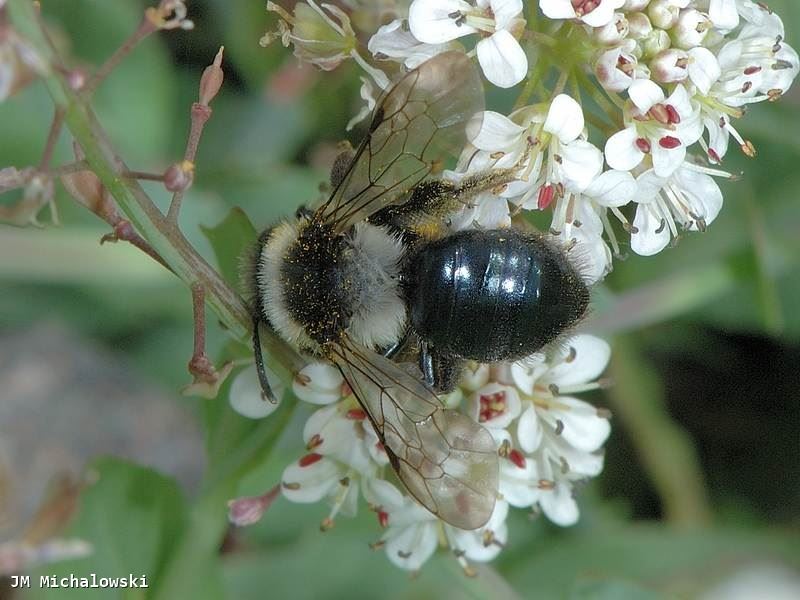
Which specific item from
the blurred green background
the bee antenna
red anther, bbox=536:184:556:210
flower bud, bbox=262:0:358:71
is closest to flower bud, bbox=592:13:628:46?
red anther, bbox=536:184:556:210

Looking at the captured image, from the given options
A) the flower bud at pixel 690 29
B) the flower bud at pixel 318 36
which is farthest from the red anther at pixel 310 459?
the flower bud at pixel 690 29

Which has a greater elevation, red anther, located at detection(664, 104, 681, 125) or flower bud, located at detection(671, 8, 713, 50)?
flower bud, located at detection(671, 8, 713, 50)

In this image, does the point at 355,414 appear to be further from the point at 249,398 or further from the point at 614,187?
the point at 614,187

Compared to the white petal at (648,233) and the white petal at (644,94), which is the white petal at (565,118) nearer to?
the white petal at (644,94)

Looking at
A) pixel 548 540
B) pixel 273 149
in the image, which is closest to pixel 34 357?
pixel 273 149

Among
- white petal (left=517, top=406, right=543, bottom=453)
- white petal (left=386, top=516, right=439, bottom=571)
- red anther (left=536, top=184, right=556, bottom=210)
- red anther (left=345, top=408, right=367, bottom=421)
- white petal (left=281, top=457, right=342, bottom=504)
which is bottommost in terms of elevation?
white petal (left=386, top=516, right=439, bottom=571)

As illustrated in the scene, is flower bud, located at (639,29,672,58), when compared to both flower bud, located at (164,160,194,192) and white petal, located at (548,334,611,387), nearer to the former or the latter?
white petal, located at (548,334,611,387)

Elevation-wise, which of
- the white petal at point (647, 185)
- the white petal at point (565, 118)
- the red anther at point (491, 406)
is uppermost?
the white petal at point (565, 118)
